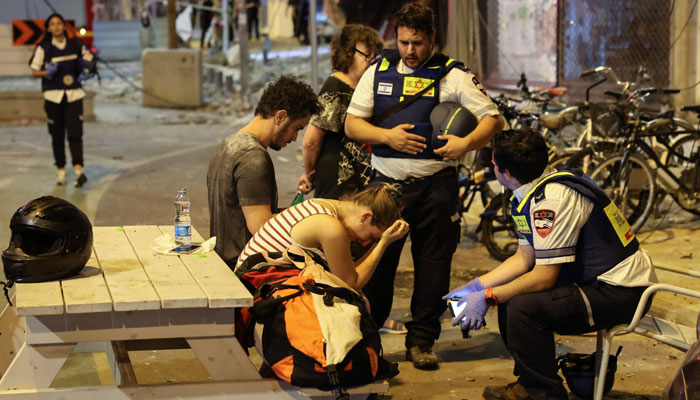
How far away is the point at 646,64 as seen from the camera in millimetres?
11859

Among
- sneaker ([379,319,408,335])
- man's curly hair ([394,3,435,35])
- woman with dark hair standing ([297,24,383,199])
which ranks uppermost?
man's curly hair ([394,3,435,35])

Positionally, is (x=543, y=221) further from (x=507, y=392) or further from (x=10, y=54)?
(x=10, y=54)

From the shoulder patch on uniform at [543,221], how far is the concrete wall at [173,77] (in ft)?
50.8

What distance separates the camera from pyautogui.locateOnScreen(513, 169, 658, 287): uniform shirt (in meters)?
4.12

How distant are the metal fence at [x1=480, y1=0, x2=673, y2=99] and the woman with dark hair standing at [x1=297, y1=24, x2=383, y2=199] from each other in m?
5.82

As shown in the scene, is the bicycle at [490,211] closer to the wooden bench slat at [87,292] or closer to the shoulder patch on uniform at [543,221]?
the shoulder patch on uniform at [543,221]

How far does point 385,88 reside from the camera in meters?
5.16

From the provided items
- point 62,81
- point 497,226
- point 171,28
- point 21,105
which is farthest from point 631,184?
point 171,28

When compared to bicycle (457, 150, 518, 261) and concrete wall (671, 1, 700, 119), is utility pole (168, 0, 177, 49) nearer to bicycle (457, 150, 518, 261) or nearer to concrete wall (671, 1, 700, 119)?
concrete wall (671, 1, 700, 119)

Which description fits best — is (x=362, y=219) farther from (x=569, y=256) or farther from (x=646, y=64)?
(x=646, y=64)

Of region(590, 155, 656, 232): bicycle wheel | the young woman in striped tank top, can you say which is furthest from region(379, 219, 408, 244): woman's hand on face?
region(590, 155, 656, 232): bicycle wheel

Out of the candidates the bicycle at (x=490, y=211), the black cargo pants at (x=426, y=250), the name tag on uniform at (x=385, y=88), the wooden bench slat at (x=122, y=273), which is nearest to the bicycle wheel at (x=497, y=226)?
the bicycle at (x=490, y=211)

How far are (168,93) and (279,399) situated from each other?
16.2 m

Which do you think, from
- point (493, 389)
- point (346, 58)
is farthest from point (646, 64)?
point (493, 389)
